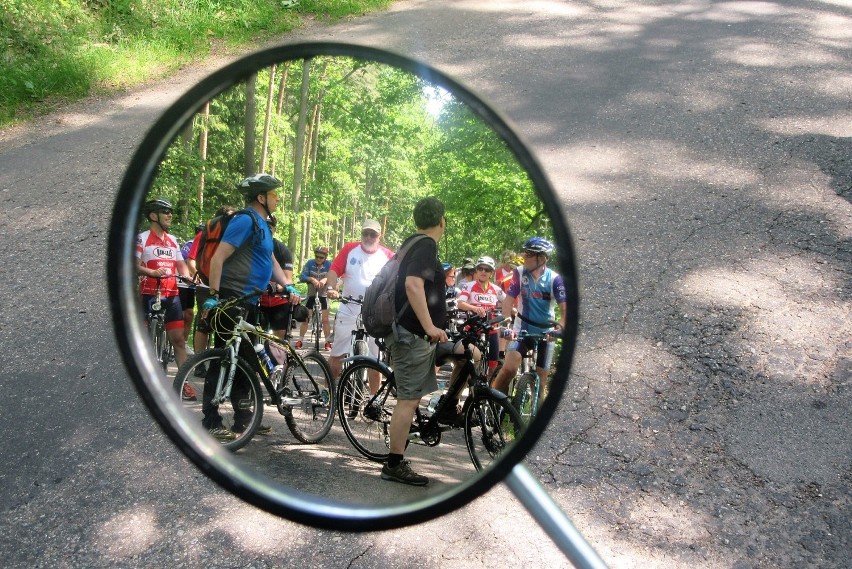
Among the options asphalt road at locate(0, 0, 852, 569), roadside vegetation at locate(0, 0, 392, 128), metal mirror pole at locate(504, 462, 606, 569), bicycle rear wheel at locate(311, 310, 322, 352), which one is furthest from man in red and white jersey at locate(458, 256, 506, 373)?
roadside vegetation at locate(0, 0, 392, 128)

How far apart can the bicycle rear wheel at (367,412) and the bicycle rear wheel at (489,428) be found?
0.13 m

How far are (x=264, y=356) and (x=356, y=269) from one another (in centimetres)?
36

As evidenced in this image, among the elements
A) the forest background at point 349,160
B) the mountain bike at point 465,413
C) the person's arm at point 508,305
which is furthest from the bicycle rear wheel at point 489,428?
the forest background at point 349,160

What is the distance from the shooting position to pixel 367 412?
134 cm

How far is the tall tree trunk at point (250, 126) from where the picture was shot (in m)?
1.22

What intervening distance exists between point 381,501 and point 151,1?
1316 centimetres

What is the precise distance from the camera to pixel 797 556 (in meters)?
4.44

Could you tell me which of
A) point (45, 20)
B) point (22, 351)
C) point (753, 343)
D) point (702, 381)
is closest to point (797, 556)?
point (702, 381)

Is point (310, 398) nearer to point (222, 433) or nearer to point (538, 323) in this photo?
point (222, 433)

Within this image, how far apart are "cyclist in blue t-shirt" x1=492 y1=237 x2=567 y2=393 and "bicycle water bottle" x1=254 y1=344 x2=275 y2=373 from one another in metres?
0.47

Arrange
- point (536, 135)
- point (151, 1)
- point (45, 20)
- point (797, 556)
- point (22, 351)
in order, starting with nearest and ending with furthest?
point (797, 556)
point (22, 351)
point (536, 135)
point (45, 20)
point (151, 1)

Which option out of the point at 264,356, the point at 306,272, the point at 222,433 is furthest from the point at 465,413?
the point at 306,272

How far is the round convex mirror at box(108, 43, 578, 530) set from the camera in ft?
3.39

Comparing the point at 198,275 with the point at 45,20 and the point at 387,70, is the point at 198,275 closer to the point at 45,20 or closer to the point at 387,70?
the point at 387,70
